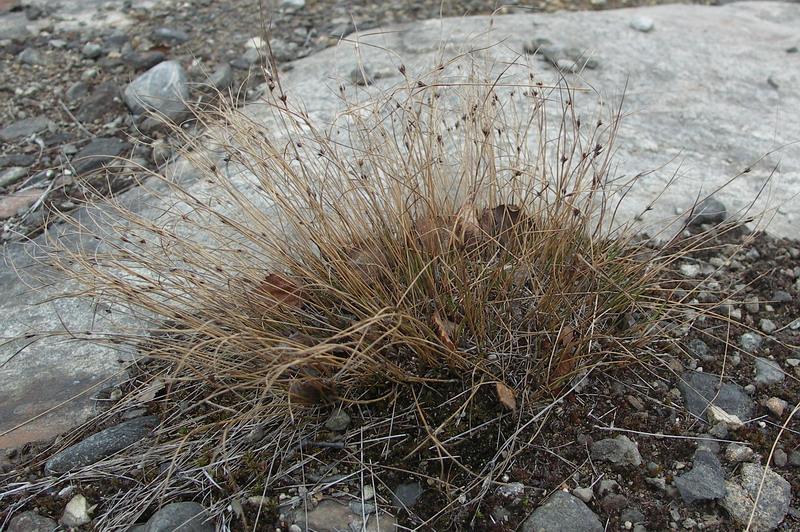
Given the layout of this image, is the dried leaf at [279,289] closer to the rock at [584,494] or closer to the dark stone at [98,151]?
the rock at [584,494]

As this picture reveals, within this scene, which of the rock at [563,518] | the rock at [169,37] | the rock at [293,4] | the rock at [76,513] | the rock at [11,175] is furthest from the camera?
the rock at [293,4]

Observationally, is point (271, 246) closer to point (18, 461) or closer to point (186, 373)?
point (186, 373)

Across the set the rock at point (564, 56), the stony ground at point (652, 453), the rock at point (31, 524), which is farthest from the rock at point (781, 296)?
the rock at point (31, 524)

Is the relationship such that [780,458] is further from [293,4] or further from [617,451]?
[293,4]

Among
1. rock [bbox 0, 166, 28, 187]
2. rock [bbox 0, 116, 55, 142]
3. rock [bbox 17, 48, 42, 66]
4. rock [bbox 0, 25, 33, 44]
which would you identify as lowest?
rock [bbox 0, 166, 28, 187]

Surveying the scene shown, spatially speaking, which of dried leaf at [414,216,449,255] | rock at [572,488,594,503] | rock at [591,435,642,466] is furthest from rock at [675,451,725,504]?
dried leaf at [414,216,449,255]

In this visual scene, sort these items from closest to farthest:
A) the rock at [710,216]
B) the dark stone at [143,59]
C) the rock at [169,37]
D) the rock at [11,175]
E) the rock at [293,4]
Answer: the rock at [710,216], the rock at [11,175], the dark stone at [143,59], the rock at [169,37], the rock at [293,4]

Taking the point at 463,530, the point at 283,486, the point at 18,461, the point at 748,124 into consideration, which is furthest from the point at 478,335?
the point at 748,124

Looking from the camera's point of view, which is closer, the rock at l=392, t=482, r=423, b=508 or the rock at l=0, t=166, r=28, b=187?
the rock at l=392, t=482, r=423, b=508

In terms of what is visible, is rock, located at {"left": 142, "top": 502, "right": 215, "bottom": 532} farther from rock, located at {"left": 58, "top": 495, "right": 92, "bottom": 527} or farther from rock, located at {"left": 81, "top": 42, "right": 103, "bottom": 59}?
rock, located at {"left": 81, "top": 42, "right": 103, "bottom": 59}
